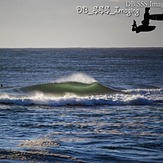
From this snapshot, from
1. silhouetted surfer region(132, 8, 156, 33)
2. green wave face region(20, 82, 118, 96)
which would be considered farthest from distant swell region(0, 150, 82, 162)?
green wave face region(20, 82, 118, 96)

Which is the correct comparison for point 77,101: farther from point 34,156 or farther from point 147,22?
point 147,22

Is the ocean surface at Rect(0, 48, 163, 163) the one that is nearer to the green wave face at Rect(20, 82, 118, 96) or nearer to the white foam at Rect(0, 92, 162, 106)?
the white foam at Rect(0, 92, 162, 106)

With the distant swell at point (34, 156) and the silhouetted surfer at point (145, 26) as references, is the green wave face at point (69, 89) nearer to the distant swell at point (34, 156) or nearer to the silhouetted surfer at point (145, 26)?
the distant swell at point (34, 156)

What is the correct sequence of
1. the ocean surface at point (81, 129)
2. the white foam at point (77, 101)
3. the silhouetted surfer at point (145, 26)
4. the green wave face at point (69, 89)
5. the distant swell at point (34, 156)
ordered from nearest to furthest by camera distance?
1. the silhouetted surfer at point (145, 26)
2. the distant swell at point (34, 156)
3. the ocean surface at point (81, 129)
4. the white foam at point (77, 101)
5. the green wave face at point (69, 89)

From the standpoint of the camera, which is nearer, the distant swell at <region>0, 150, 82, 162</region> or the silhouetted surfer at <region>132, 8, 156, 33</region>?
Result: the silhouetted surfer at <region>132, 8, 156, 33</region>

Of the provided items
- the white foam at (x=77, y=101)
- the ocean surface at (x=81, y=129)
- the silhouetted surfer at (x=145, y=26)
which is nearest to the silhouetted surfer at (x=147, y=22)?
the silhouetted surfer at (x=145, y=26)

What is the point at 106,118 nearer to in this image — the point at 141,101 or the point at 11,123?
the point at 11,123

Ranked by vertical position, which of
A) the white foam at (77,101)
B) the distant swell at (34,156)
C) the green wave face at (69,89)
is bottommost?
the distant swell at (34,156)

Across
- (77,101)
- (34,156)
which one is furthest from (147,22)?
(77,101)

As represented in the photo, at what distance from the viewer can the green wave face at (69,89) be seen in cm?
4441

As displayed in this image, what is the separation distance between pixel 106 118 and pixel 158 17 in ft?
64.1

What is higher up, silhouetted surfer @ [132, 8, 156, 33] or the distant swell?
silhouetted surfer @ [132, 8, 156, 33]

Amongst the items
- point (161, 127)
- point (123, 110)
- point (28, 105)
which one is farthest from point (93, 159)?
point (28, 105)

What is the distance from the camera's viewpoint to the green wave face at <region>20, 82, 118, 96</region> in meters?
44.4
